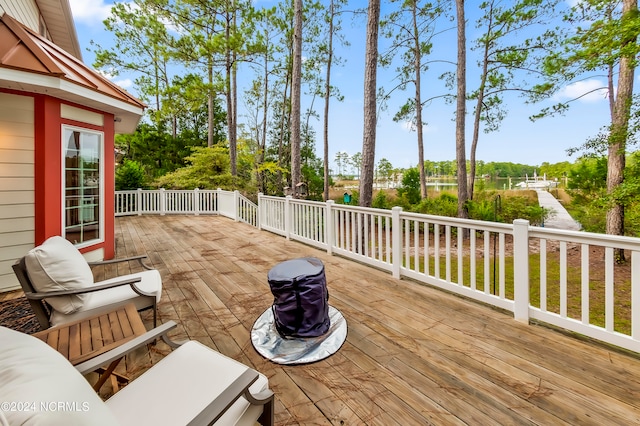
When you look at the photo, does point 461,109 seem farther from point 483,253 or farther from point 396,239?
point 396,239

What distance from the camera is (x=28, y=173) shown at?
3.86m

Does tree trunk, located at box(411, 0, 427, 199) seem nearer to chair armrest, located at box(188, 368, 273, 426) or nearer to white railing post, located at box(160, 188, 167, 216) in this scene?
white railing post, located at box(160, 188, 167, 216)

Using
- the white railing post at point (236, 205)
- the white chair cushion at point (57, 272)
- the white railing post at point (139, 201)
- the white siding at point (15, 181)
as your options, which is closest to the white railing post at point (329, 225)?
the white chair cushion at point (57, 272)

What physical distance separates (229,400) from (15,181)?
4.60 metres

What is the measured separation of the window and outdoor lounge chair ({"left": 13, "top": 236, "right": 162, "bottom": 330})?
2.51m

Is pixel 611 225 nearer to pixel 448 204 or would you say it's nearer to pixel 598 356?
pixel 448 204

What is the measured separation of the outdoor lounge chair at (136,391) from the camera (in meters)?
0.71

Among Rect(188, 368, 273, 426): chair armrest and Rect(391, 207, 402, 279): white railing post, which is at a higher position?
Rect(391, 207, 402, 279): white railing post

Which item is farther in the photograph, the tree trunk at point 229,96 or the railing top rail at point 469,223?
the tree trunk at point 229,96

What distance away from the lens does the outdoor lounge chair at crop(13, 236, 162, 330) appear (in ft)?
6.86

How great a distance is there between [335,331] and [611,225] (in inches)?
325

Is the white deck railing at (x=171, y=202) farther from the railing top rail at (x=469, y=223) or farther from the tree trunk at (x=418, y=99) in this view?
the tree trunk at (x=418, y=99)

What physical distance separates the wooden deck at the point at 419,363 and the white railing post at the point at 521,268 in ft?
0.45

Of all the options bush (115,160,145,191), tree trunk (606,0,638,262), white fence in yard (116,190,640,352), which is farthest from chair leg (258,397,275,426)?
bush (115,160,145,191)
